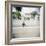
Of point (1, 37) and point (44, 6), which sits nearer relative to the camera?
point (1, 37)

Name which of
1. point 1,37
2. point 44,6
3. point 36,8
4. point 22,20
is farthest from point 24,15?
point 1,37

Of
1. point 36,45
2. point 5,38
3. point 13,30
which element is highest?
point 13,30

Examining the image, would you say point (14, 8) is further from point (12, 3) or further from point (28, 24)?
point (28, 24)

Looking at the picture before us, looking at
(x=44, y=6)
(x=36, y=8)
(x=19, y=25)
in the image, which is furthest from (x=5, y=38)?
(x=44, y=6)

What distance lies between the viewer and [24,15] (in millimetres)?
1308

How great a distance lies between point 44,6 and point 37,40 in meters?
0.52

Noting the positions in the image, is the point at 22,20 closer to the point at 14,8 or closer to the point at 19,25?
the point at 19,25

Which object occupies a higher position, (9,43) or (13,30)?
(13,30)

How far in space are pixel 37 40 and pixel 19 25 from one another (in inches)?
13.7

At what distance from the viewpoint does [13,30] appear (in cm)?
128

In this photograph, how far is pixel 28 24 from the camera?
1308 mm

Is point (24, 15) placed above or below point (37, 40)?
above

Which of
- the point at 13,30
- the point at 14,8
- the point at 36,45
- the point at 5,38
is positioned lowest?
the point at 36,45

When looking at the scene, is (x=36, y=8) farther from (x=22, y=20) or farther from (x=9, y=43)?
(x=9, y=43)
